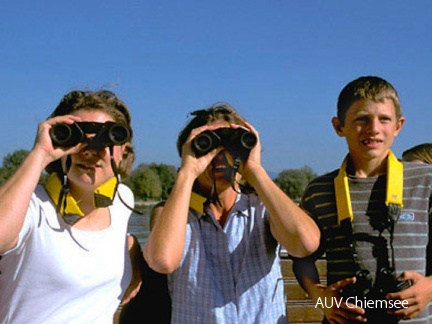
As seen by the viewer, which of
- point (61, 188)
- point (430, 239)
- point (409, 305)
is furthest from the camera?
point (430, 239)

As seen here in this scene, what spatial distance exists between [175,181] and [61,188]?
20.3 inches

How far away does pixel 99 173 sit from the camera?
8.52 feet

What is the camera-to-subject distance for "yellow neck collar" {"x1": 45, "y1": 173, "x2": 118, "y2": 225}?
2484 mm

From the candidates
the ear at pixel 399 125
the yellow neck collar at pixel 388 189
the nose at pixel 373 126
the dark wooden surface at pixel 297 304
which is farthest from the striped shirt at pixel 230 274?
the dark wooden surface at pixel 297 304

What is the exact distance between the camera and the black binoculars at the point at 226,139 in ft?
8.73

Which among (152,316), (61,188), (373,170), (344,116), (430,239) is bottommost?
(152,316)

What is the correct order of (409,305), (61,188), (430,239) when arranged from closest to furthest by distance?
(61,188) < (409,305) < (430,239)

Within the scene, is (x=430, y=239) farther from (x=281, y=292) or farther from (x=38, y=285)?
(x=38, y=285)

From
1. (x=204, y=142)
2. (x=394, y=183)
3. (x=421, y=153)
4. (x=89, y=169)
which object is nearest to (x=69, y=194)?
(x=89, y=169)

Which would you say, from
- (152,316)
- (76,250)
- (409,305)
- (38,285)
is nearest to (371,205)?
(409,305)

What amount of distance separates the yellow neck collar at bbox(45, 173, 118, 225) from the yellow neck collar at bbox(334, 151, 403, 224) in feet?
3.69

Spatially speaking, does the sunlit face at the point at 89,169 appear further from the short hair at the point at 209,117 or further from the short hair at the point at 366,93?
the short hair at the point at 366,93

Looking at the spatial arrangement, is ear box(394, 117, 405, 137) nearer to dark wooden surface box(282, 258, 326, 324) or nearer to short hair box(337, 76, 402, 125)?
short hair box(337, 76, 402, 125)

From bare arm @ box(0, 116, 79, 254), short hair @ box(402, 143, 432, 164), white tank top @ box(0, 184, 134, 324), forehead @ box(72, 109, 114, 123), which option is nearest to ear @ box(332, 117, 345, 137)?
forehead @ box(72, 109, 114, 123)
